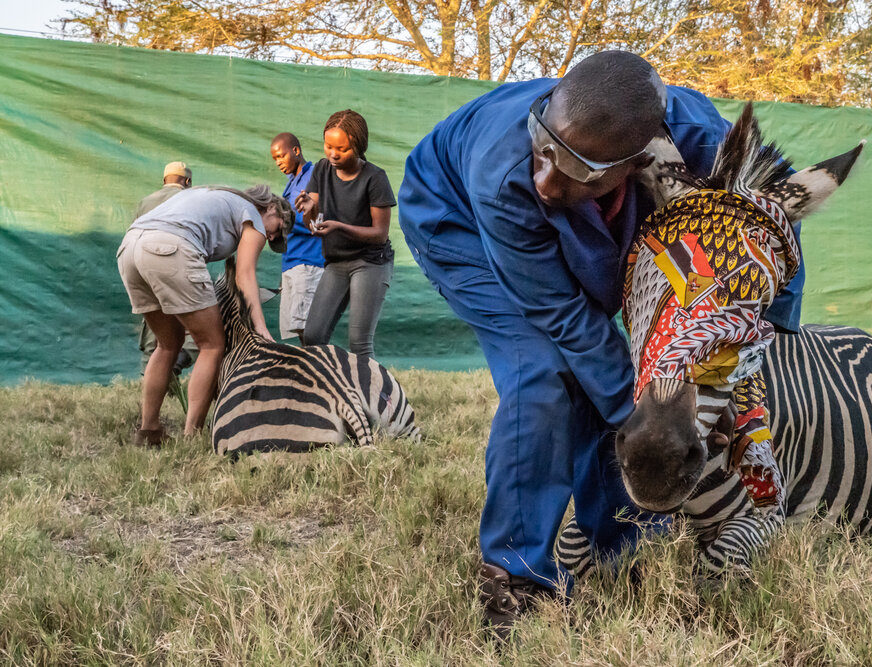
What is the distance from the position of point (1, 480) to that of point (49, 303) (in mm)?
3389

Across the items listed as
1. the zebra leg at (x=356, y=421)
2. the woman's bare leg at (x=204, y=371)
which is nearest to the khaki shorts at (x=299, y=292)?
the woman's bare leg at (x=204, y=371)

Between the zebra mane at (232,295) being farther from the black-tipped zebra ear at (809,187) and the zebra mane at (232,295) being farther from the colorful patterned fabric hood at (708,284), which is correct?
the black-tipped zebra ear at (809,187)

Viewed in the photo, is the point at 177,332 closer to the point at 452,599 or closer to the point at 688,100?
the point at 452,599

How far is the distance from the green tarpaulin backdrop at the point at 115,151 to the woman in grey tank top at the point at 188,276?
2153 millimetres

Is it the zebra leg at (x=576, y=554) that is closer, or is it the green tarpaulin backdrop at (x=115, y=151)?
the zebra leg at (x=576, y=554)

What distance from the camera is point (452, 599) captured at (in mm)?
2418

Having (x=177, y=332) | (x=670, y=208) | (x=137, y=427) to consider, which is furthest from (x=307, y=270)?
(x=670, y=208)

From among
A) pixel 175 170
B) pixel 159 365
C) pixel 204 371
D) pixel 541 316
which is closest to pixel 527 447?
pixel 541 316

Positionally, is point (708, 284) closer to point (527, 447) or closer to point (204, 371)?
point (527, 447)

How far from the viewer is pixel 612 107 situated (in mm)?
1816

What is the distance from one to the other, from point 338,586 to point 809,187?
1.74 m

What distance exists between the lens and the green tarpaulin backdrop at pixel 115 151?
6.96 m

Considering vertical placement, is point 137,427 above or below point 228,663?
below

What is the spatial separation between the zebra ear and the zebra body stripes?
3.80ft
